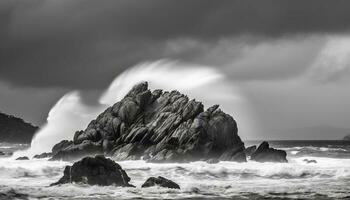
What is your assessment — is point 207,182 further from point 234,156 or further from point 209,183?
point 234,156

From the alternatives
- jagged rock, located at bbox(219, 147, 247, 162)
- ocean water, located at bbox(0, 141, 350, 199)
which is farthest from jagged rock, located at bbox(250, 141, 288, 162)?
ocean water, located at bbox(0, 141, 350, 199)

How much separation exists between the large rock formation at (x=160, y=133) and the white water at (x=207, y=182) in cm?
1345

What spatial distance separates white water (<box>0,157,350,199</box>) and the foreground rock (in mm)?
1029

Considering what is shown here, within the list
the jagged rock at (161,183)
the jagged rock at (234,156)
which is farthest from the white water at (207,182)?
the jagged rock at (234,156)

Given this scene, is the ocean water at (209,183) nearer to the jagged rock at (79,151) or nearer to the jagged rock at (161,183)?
the jagged rock at (161,183)

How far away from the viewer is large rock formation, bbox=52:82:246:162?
227 feet

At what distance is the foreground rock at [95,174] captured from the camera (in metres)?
40.5

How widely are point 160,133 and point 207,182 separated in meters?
27.2

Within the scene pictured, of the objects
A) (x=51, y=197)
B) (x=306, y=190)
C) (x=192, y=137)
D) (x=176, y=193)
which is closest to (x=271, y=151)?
(x=192, y=137)

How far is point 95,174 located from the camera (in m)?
40.9

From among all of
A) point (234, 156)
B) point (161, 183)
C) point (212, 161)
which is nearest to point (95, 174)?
point (161, 183)

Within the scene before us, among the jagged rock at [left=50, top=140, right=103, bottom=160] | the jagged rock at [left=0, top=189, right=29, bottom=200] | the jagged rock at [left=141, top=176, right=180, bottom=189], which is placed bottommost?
the jagged rock at [left=0, top=189, right=29, bottom=200]

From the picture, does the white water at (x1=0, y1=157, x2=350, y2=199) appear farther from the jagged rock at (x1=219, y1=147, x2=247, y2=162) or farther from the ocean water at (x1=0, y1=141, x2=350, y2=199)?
the jagged rock at (x1=219, y1=147, x2=247, y2=162)

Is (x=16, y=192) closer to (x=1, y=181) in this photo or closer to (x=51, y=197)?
(x=51, y=197)
